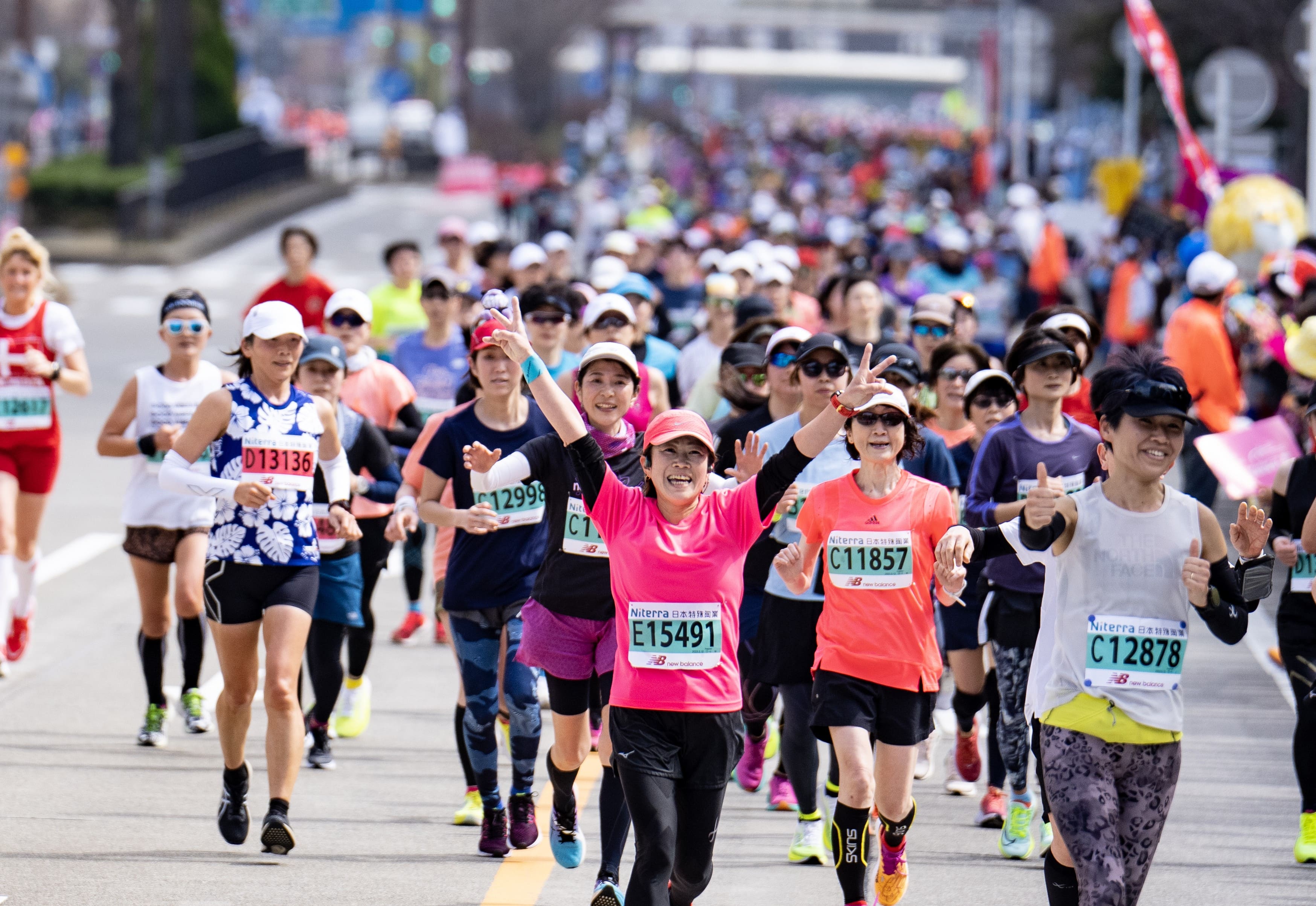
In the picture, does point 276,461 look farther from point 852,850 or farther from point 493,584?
point 852,850

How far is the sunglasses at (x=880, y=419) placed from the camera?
6762mm

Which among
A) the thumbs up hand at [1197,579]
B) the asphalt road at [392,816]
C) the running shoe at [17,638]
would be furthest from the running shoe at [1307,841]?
the running shoe at [17,638]

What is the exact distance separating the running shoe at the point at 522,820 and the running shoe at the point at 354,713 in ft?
6.87

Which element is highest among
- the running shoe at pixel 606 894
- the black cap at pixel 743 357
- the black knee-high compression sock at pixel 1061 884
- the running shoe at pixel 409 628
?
the black cap at pixel 743 357

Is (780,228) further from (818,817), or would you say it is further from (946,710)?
(818,817)

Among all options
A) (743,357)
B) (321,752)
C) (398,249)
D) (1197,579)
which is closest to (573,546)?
(743,357)

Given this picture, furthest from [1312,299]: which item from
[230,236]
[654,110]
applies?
[654,110]

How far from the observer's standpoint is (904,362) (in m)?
8.27

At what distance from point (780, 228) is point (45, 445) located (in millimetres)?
12272

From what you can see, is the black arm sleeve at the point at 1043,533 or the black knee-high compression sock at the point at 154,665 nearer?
the black arm sleeve at the point at 1043,533

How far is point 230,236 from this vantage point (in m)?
42.8

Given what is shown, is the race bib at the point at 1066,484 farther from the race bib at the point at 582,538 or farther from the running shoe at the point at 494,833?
the running shoe at the point at 494,833

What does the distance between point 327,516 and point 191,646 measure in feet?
4.94

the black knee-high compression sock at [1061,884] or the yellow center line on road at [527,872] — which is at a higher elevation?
the black knee-high compression sock at [1061,884]
